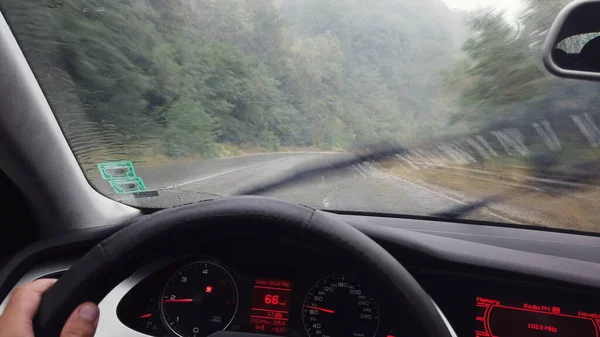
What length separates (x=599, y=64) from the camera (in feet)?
6.40

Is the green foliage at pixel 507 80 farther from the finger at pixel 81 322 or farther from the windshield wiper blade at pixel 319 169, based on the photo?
the finger at pixel 81 322

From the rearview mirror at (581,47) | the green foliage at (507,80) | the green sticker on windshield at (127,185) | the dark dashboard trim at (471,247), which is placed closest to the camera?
the rearview mirror at (581,47)

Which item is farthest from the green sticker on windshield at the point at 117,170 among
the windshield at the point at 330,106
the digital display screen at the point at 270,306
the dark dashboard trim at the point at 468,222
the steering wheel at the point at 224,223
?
the steering wheel at the point at 224,223

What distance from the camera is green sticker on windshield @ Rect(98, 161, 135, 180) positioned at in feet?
10.9

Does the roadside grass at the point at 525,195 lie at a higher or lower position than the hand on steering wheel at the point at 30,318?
higher

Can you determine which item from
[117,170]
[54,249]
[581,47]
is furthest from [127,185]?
[581,47]

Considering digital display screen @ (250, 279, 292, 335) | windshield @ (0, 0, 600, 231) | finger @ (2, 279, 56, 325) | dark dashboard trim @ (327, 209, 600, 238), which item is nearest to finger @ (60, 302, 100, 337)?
finger @ (2, 279, 56, 325)

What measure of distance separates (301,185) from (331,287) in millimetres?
815

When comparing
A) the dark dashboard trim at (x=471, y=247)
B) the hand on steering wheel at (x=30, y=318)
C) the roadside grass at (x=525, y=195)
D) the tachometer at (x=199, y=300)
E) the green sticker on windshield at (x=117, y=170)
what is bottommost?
the hand on steering wheel at (x=30, y=318)

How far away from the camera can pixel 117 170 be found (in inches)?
132

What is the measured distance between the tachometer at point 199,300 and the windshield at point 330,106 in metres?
0.67

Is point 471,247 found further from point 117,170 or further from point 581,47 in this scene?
point 117,170

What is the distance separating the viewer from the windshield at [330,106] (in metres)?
3.18

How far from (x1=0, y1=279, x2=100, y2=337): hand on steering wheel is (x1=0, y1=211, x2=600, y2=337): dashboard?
39.6 inches
